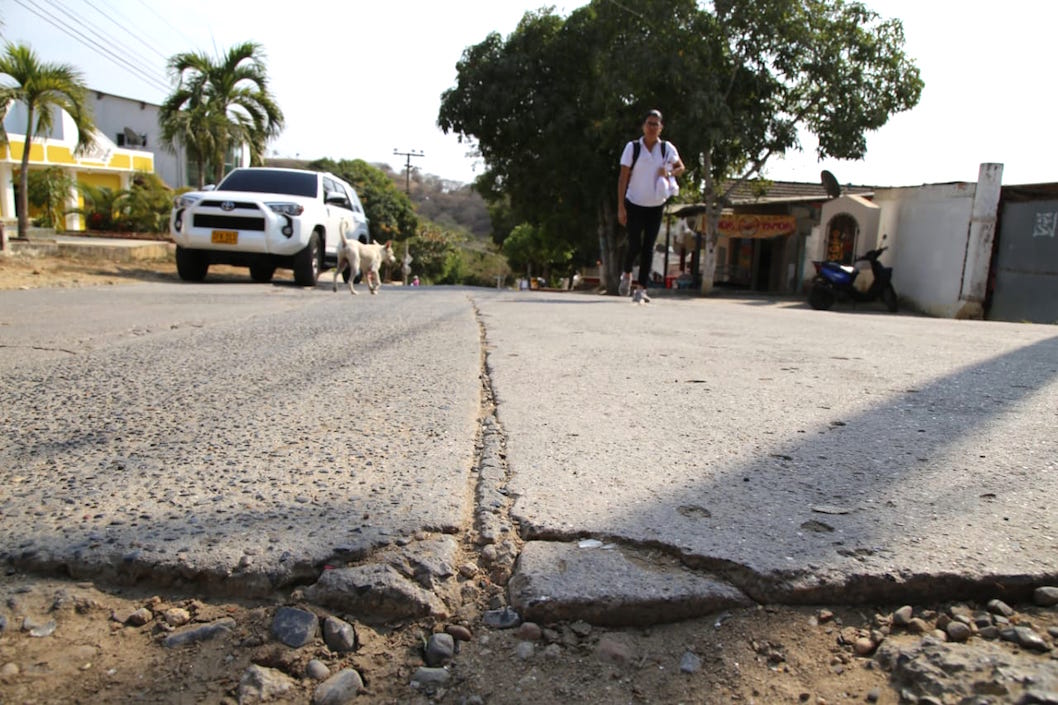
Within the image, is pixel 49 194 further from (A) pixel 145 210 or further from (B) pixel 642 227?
(B) pixel 642 227

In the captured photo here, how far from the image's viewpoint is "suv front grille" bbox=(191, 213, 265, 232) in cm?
991

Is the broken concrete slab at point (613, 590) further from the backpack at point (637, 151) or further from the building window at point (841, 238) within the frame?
the building window at point (841, 238)

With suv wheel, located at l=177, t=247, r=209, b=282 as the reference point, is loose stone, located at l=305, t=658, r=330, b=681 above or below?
below

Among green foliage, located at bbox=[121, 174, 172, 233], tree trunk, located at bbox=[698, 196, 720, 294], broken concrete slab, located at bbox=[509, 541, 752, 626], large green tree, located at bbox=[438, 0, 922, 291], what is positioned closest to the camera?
broken concrete slab, located at bbox=[509, 541, 752, 626]

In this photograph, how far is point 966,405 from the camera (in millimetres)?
2941

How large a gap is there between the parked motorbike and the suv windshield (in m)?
10.2

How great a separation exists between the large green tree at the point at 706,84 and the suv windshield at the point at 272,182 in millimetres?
8105

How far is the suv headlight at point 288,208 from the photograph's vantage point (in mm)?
9992

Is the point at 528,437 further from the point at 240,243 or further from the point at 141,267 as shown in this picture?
the point at 141,267

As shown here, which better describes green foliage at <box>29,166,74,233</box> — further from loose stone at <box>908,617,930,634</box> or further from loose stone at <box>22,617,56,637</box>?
loose stone at <box>908,617,930,634</box>

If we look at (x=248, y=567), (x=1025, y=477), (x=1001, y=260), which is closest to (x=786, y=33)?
(x=1001, y=260)

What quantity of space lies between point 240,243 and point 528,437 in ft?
28.0

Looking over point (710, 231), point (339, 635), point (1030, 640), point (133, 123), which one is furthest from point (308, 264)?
point (133, 123)

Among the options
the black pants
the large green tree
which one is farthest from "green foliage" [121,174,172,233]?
the black pants
